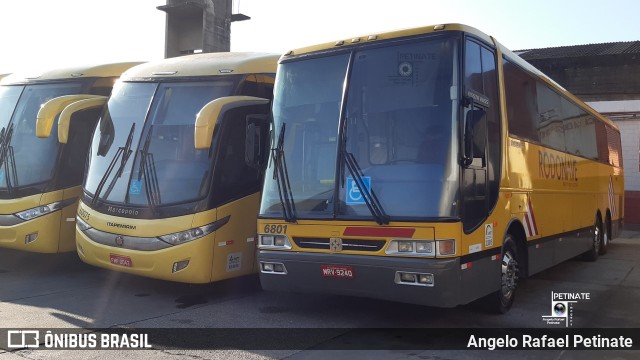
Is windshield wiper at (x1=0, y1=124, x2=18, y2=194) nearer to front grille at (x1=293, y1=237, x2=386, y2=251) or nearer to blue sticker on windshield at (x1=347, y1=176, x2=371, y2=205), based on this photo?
front grille at (x1=293, y1=237, x2=386, y2=251)

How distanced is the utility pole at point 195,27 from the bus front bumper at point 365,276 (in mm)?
12539

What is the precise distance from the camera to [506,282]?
23.2 feet

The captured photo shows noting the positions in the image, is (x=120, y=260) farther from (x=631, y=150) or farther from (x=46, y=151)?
(x=631, y=150)

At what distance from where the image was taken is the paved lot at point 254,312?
5.48m

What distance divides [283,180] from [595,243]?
8784 millimetres

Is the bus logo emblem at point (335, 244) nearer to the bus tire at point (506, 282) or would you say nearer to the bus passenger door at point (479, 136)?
the bus passenger door at point (479, 136)

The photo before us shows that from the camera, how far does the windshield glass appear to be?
369 inches

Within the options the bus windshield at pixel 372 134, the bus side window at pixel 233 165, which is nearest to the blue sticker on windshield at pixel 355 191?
the bus windshield at pixel 372 134

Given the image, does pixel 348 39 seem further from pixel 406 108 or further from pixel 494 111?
pixel 494 111

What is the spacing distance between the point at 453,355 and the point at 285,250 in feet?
7.10

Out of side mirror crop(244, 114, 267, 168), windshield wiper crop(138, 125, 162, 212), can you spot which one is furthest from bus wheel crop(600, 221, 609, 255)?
windshield wiper crop(138, 125, 162, 212)

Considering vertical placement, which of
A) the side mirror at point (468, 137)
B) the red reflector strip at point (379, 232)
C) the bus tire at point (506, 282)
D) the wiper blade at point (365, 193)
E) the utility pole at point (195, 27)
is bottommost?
the bus tire at point (506, 282)

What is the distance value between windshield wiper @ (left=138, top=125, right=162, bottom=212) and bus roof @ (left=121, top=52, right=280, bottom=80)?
3.22 ft

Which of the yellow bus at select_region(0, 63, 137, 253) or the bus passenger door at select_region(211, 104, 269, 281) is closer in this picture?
the bus passenger door at select_region(211, 104, 269, 281)
